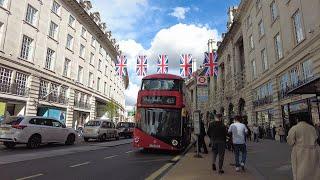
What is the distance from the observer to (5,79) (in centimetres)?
2578

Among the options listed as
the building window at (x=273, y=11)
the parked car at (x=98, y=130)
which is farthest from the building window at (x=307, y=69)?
the parked car at (x=98, y=130)

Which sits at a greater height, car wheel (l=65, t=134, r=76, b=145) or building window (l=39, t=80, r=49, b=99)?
building window (l=39, t=80, r=49, b=99)

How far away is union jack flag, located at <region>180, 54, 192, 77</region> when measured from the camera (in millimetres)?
26666

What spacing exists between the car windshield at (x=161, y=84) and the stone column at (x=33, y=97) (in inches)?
672

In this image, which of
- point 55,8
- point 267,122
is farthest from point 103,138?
point 55,8

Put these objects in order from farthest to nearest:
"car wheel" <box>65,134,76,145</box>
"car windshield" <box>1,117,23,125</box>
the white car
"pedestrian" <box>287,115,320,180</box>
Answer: "car wheel" <box>65,134,76,145</box> → "car windshield" <box>1,117,23,125</box> → the white car → "pedestrian" <box>287,115,320,180</box>

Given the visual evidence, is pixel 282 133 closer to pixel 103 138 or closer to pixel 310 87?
pixel 103 138

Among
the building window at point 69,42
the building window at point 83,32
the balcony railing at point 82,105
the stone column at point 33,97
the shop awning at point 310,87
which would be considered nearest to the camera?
the shop awning at point 310,87

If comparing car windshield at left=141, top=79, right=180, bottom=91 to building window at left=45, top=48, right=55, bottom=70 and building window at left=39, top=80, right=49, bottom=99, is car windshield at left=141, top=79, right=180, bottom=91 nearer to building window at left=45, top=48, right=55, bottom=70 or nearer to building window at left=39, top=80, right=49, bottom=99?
building window at left=39, top=80, right=49, bottom=99

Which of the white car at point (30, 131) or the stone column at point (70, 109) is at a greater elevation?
the stone column at point (70, 109)

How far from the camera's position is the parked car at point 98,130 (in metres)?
25.6

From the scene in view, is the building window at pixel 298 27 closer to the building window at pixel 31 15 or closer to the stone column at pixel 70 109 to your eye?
the building window at pixel 31 15

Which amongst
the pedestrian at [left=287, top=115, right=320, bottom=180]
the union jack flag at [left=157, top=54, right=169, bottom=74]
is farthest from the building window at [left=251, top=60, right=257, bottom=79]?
the pedestrian at [left=287, top=115, right=320, bottom=180]

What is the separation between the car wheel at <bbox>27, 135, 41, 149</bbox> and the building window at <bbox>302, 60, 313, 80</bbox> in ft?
59.8
